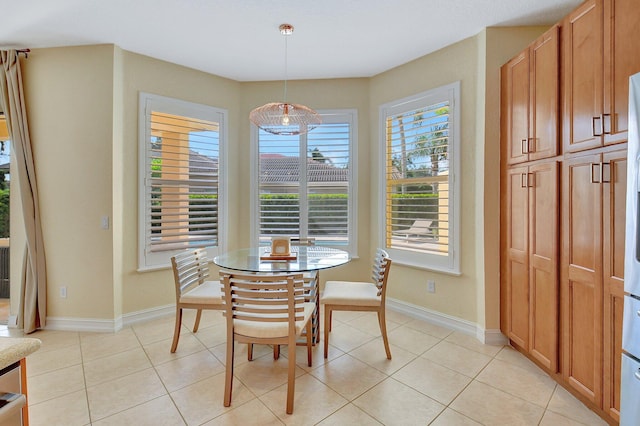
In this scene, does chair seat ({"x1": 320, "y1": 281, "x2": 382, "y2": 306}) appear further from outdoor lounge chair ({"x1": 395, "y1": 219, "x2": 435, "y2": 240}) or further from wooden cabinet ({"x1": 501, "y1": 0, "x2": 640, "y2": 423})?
wooden cabinet ({"x1": 501, "y1": 0, "x2": 640, "y2": 423})

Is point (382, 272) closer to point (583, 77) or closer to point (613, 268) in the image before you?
point (613, 268)

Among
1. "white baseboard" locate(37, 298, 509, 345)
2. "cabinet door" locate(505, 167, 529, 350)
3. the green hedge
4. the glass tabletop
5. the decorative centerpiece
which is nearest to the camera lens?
the glass tabletop

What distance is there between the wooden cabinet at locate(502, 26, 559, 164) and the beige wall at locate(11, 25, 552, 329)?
14 centimetres

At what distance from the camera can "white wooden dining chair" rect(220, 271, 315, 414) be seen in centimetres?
187

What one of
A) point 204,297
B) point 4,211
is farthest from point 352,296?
point 4,211

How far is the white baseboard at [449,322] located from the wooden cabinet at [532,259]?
0.15m

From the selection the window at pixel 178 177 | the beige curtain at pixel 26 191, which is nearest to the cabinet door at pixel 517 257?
the window at pixel 178 177

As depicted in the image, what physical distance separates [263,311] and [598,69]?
7.77 ft

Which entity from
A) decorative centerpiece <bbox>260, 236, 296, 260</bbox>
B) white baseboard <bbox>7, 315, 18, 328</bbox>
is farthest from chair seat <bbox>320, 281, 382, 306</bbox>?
white baseboard <bbox>7, 315, 18, 328</bbox>

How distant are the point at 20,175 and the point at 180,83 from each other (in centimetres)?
173

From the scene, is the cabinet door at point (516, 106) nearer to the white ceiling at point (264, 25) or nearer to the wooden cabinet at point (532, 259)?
the wooden cabinet at point (532, 259)

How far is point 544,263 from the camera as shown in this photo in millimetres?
2229

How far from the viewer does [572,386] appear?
1.98 m

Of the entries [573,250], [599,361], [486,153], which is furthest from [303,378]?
[486,153]
